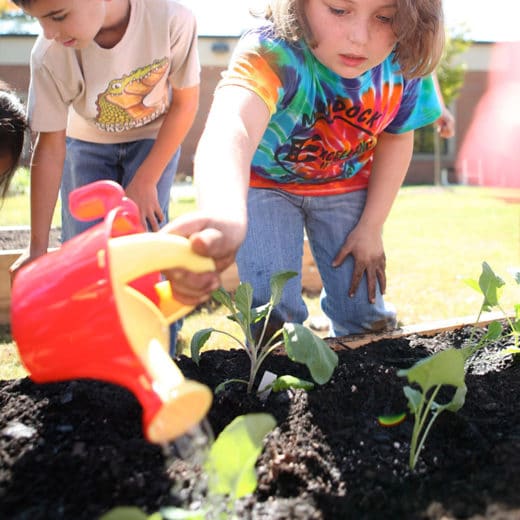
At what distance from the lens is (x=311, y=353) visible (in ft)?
3.40

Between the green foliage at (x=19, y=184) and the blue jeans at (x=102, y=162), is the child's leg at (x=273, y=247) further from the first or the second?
the green foliage at (x=19, y=184)

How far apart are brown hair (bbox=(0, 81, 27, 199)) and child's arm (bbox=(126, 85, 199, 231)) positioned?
0.34 m

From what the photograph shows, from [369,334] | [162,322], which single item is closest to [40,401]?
[162,322]

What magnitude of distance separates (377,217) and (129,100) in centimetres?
87

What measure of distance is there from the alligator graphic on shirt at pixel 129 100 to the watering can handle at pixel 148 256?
1.20 metres

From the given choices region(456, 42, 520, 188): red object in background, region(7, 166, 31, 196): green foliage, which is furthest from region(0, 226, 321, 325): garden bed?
region(456, 42, 520, 188): red object in background

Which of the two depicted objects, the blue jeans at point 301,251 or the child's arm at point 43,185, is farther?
the blue jeans at point 301,251

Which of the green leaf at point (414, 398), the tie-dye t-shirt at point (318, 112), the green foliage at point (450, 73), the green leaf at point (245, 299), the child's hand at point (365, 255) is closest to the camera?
the green leaf at point (414, 398)

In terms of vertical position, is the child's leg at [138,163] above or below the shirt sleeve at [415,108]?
below

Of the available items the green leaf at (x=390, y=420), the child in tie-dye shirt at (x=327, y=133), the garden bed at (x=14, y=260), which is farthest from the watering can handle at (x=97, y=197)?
the garden bed at (x=14, y=260)

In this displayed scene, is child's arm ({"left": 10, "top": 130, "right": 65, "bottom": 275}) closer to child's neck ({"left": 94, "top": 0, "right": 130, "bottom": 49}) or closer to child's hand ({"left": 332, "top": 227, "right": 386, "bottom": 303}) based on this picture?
child's neck ({"left": 94, "top": 0, "right": 130, "bottom": 49})

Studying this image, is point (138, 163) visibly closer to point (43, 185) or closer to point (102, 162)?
point (102, 162)

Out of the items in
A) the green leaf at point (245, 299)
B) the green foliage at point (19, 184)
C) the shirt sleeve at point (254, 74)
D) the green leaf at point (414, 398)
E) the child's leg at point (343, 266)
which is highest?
the shirt sleeve at point (254, 74)

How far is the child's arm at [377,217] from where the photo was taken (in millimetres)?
1988
